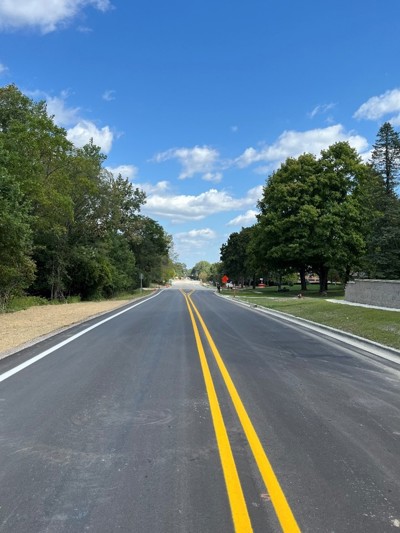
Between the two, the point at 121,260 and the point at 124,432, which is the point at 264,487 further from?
the point at 121,260

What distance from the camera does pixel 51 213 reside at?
3144cm

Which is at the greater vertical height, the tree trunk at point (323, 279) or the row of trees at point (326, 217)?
the row of trees at point (326, 217)

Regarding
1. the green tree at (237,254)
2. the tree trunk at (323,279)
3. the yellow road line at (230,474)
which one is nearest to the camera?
the yellow road line at (230,474)

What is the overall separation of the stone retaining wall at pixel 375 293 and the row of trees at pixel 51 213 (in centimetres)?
1640

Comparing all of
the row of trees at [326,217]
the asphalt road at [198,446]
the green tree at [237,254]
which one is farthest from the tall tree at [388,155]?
the asphalt road at [198,446]

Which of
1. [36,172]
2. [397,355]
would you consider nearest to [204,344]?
[397,355]

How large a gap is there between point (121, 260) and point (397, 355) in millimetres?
48191

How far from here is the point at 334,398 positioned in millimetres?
6684

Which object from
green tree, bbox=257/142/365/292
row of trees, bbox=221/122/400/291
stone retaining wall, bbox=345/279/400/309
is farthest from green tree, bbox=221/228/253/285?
stone retaining wall, bbox=345/279/400/309

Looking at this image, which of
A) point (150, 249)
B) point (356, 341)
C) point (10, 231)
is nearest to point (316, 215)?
point (10, 231)

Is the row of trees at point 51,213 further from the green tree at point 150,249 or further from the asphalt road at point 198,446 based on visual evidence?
the green tree at point 150,249

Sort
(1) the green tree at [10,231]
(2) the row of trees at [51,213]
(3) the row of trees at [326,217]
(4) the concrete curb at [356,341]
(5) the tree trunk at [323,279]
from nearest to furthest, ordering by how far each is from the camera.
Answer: (4) the concrete curb at [356,341] → (1) the green tree at [10,231] → (2) the row of trees at [51,213] → (3) the row of trees at [326,217] → (5) the tree trunk at [323,279]

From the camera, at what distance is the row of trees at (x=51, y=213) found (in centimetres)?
2283

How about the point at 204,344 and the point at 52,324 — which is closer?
the point at 204,344
